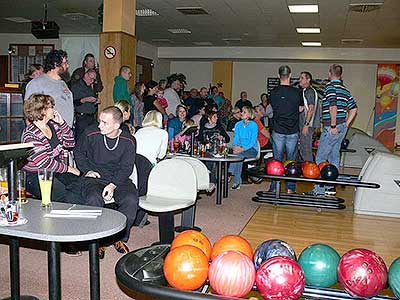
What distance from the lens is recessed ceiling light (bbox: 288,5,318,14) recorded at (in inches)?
318

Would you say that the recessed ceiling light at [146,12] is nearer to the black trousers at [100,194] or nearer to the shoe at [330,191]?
the shoe at [330,191]

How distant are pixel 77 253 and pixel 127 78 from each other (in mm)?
3470

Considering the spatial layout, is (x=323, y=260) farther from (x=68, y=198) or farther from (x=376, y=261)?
(x=68, y=198)

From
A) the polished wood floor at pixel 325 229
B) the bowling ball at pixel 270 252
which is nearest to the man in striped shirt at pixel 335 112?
the polished wood floor at pixel 325 229

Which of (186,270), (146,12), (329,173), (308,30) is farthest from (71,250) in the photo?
(308,30)

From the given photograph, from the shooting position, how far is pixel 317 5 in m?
7.96

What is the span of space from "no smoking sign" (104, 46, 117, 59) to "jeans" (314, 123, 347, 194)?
317 cm

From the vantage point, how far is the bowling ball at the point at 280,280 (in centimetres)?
179

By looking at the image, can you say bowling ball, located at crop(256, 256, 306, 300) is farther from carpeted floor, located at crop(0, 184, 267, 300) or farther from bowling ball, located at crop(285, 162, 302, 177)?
bowling ball, located at crop(285, 162, 302, 177)

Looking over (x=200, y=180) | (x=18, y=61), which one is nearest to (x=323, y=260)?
(x=200, y=180)

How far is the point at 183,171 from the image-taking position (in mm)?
3818

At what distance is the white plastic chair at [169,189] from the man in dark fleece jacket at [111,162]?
0.15m

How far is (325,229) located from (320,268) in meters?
2.87

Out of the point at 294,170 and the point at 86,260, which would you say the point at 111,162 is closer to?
the point at 86,260
